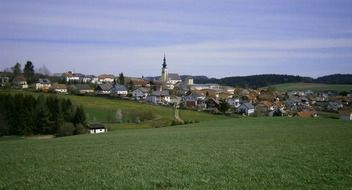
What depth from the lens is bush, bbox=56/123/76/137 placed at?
59.3 m

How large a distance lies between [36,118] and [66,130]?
7.65m

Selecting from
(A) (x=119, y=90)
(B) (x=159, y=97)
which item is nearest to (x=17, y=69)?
(A) (x=119, y=90)

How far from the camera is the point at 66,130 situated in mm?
59656

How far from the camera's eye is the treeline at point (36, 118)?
2410 inches

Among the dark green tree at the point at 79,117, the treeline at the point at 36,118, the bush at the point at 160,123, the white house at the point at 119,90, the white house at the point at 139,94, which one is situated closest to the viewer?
the treeline at the point at 36,118

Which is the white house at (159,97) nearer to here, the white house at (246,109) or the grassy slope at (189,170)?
the white house at (246,109)

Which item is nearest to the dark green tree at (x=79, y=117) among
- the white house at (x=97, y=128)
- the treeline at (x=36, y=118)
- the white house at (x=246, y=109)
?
the treeline at (x=36, y=118)

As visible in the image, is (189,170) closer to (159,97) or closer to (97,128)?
(97,128)

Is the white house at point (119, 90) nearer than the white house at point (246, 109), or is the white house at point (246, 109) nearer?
the white house at point (246, 109)

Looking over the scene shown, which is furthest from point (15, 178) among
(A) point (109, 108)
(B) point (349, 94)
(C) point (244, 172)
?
(B) point (349, 94)

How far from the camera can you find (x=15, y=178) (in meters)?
13.5

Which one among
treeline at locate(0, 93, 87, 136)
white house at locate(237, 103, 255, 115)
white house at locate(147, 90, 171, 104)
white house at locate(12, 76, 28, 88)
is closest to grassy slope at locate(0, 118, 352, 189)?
treeline at locate(0, 93, 87, 136)

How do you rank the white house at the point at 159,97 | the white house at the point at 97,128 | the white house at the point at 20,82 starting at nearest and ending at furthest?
the white house at the point at 97,128, the white house at the point at 20,82, the white house at the point at 159,97

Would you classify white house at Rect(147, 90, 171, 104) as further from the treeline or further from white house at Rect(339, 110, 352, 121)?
the treeline
